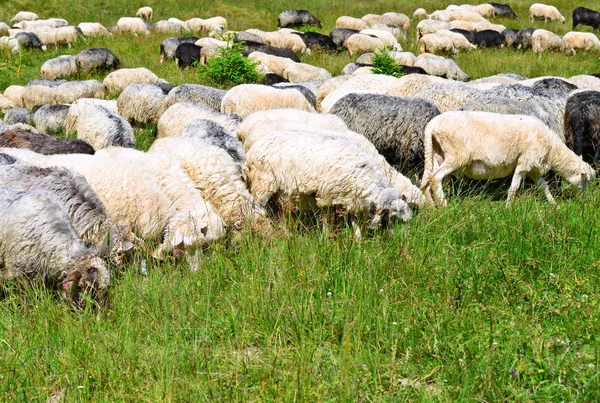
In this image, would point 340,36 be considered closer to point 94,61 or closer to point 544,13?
point 94,61

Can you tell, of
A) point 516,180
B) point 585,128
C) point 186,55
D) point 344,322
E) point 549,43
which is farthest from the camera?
point 549,43

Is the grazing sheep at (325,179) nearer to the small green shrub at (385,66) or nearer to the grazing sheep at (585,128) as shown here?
the grazing sheep at (585,128)

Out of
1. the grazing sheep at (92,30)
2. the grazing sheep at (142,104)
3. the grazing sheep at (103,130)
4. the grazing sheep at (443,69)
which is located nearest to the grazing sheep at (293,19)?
the grazing sheep at (92,30)

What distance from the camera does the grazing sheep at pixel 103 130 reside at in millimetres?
9445

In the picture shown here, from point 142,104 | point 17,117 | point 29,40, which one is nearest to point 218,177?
point 142,104

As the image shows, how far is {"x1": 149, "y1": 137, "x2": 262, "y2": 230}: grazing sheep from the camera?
666 cm

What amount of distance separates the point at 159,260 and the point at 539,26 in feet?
88.8

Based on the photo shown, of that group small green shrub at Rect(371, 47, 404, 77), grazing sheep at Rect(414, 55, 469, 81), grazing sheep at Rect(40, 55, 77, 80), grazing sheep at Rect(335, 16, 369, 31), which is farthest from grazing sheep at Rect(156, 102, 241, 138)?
grazing sheep at Rect(335, 16, 369, 31)

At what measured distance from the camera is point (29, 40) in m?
21.4

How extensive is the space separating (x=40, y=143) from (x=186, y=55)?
424 inches

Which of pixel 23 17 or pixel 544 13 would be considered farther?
pixel 544 13

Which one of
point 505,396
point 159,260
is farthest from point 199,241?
point 505,396

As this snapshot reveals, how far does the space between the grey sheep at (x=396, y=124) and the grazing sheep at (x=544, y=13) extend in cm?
2520

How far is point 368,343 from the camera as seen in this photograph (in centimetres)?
373
